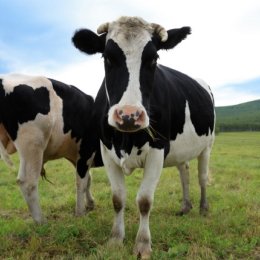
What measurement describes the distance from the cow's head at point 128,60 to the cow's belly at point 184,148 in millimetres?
1476

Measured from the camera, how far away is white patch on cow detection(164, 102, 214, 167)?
6363mm

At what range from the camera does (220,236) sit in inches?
238

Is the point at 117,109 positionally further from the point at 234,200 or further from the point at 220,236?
the point at 234,200

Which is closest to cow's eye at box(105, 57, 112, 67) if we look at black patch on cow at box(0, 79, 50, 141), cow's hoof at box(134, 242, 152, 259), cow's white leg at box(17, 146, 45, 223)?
black patch on cow at box(0, 79, 50, 141)

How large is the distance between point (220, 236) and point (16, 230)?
2.96 m

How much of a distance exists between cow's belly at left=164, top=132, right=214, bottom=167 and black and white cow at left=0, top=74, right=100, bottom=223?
187 centimetres

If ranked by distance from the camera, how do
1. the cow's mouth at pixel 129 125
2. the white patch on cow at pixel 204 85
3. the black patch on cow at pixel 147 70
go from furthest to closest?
the white patch on cow at pixel 204 85, the black patch on cow at pixel 147 70, the cow's mouth at pixel 129 125

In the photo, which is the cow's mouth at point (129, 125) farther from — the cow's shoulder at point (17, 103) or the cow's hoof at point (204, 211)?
the cow's hoof at point (204, 211)

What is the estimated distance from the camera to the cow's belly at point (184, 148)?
6.35 meters

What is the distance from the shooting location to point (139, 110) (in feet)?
14.6

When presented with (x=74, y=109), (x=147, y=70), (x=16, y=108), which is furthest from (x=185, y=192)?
(x=147, y=70)

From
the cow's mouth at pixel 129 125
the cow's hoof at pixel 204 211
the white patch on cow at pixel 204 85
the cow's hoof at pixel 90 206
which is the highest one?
the white patch on cow at pixel 204 85

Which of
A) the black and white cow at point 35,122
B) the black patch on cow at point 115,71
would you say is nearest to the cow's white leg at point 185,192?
the black and white cow at point 35,122

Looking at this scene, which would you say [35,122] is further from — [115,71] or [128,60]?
[128,60]
